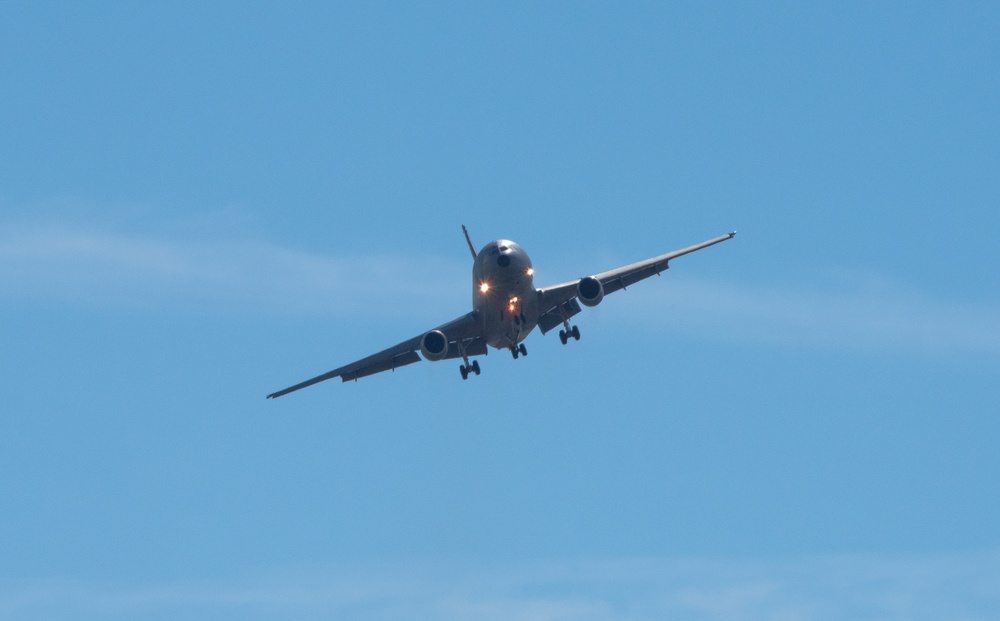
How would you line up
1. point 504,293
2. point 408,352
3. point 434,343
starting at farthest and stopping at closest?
point 408,352, point 434,343, point 504,293

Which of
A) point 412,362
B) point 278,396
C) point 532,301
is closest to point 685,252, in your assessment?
point 532,301

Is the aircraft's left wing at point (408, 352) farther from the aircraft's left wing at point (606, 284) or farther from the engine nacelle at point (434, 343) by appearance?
the aircraft's left wing at point (606, 284)

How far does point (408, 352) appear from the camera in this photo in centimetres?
10044

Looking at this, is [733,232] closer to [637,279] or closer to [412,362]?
[637,279]

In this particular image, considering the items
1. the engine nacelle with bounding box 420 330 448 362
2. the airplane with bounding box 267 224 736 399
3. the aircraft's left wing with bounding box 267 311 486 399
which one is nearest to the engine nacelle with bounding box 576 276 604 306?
the airplane with bounding box 267 224 736 399

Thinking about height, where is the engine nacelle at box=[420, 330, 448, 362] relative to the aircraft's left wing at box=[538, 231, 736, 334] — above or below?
below

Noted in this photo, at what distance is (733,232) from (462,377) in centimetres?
1646

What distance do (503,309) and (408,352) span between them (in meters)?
7.31

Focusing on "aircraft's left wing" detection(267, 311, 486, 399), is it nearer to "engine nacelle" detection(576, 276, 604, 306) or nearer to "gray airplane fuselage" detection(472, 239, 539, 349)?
"gray airplane fuselage" detection(472, 239, 539, 349)

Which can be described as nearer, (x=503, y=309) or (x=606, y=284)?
(x=503, y=309)

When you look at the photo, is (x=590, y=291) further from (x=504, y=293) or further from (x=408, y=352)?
(x=408, y=352)

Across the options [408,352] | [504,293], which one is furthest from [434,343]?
[504,293]

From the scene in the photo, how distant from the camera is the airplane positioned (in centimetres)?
9400

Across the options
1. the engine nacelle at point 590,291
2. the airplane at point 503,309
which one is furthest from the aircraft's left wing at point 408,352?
the engine nacelle at point 590,291
